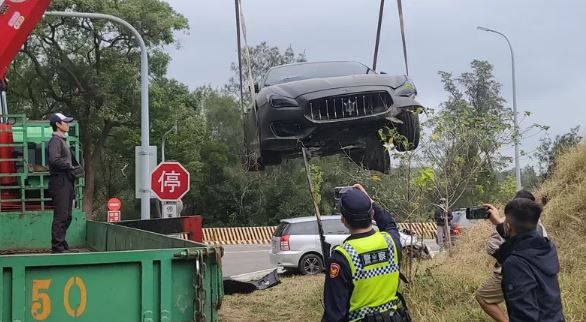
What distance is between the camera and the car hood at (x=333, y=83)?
26.3 ft

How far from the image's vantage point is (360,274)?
358 cm

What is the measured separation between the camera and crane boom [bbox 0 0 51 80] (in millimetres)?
7309

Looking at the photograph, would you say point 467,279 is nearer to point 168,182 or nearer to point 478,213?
point 478,213

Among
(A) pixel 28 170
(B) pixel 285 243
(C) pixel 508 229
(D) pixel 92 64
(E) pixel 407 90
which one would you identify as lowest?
(B) pixel 285 243

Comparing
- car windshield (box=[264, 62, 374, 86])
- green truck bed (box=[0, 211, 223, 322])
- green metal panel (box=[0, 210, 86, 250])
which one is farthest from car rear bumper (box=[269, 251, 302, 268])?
green truck bed (box=[0, 211, 223, 322])

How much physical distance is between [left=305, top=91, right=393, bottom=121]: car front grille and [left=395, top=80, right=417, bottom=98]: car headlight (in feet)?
0.61

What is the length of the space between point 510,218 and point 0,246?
528 cm

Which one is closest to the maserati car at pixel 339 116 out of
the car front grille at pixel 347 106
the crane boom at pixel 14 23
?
the car front grille at pixel 347 106

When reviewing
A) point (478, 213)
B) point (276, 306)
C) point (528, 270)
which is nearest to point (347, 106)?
point (478, 213)

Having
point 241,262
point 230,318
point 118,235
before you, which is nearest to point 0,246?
point 118,235

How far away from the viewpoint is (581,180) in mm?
8984

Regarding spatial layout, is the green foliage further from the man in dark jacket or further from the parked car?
the man in dark jacket

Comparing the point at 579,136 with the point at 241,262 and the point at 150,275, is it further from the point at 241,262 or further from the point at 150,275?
the point at 241,262

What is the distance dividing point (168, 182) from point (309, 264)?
424 centimetres
